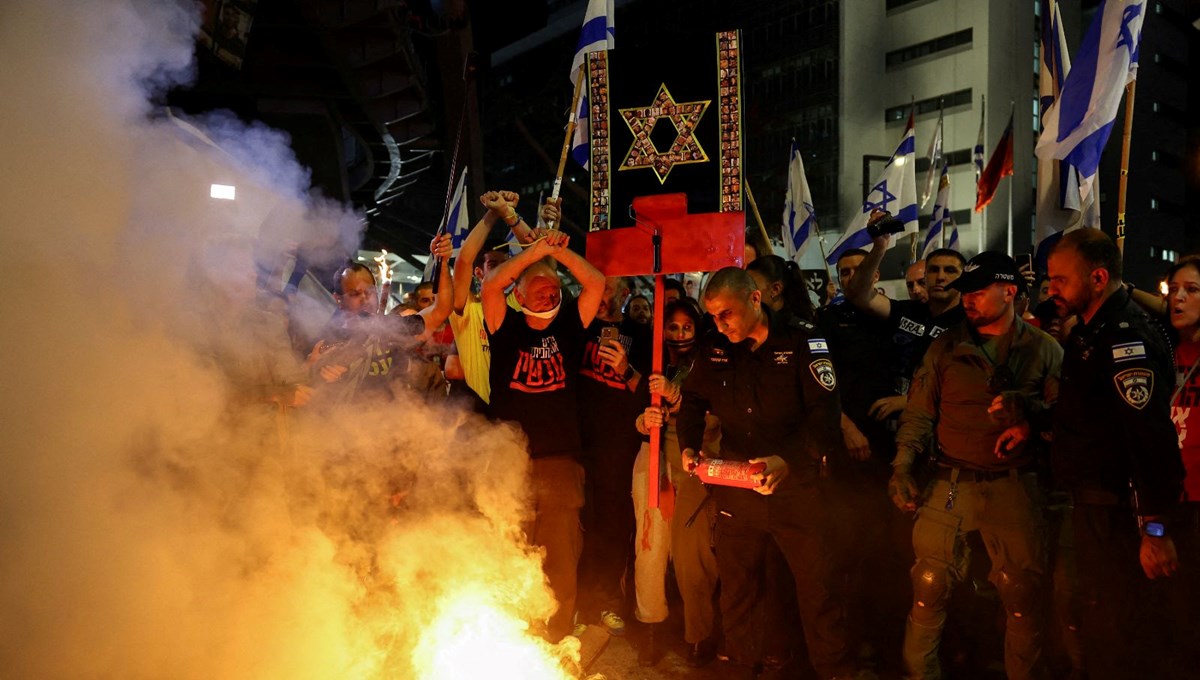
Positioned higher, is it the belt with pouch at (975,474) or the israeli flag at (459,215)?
the israeli flag at (459,215)

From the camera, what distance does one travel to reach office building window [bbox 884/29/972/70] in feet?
124

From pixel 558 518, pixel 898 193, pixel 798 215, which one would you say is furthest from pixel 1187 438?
pixel 798 215

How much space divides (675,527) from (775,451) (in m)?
1.09

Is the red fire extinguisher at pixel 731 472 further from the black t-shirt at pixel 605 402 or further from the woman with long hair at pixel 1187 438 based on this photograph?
the woman with long hair at pixel 1187 438

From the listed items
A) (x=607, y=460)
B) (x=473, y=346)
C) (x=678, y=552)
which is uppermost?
(x=473, y=346)

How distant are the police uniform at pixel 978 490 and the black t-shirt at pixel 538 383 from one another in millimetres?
1842

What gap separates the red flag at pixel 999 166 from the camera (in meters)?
11.8

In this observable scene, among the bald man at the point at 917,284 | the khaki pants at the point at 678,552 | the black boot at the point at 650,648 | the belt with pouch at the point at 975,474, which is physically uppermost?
the bald man at the point at 917,284

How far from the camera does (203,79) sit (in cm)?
1284

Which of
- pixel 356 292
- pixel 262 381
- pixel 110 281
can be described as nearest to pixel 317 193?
pixel 356 292

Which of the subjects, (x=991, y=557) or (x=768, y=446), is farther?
(x=768, y=446)

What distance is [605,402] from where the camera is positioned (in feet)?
16.5

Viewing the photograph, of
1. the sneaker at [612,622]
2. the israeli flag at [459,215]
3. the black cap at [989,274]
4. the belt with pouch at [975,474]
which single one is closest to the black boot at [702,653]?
the sneaker at [612,622]

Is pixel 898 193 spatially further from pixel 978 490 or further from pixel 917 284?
pixel 978 490
